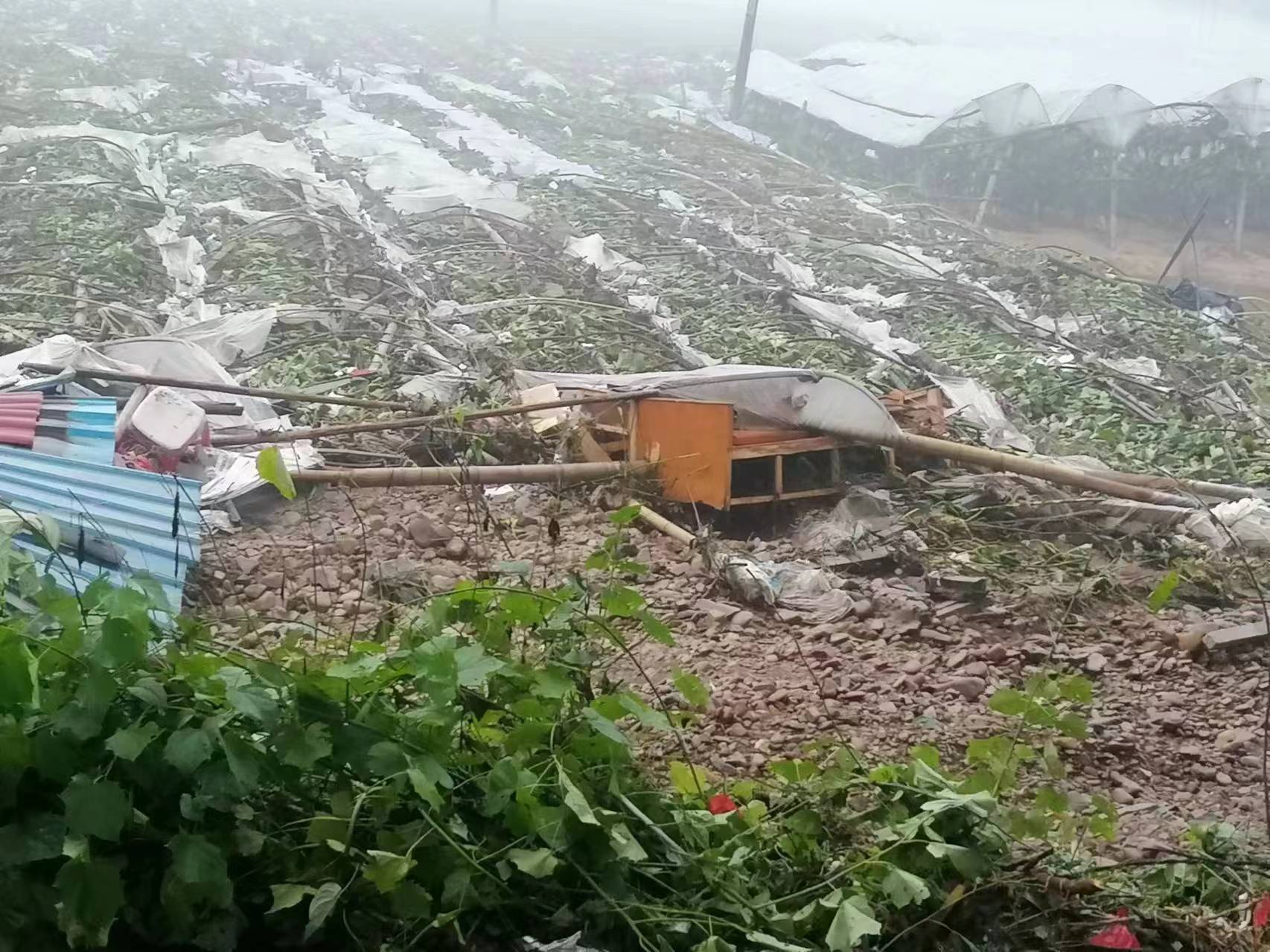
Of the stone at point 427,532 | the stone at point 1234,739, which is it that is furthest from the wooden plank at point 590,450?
the stone at point 1234,739

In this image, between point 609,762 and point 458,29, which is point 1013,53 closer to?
point 458,29

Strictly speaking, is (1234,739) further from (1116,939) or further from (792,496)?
(792,496)

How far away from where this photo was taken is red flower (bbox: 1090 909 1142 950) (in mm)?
2059

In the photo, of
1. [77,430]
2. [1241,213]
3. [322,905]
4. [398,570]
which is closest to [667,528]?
[398,570]

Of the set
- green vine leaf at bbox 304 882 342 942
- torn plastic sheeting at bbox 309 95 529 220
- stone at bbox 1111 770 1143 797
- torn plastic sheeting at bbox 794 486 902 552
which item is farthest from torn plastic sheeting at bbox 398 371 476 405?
torn plastic sheeting at bbox 309 95 529 220

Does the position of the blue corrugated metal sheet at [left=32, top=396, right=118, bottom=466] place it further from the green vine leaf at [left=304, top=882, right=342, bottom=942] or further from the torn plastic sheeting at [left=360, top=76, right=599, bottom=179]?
the torn plastic sheeting at [left=360, top=76, right=599, bottom=179]

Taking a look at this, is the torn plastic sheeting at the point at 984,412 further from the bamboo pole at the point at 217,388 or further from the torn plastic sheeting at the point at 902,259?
the torn plastic sheeting at the point at 902,259

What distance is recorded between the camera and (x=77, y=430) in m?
3.96

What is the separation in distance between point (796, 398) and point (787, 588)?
3.37 feet

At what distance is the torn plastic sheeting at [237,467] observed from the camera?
13.3ft

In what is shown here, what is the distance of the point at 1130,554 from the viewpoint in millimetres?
4336

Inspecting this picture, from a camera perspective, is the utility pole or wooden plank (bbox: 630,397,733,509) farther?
the utility pole

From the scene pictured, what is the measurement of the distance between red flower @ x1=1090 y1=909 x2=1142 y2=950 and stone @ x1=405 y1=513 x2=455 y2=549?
252 cm

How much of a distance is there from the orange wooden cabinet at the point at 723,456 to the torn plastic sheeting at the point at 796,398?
0.23ft
